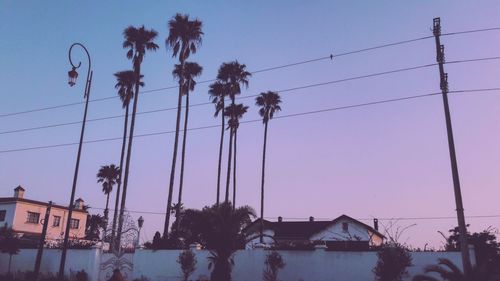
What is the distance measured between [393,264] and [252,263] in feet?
28.3

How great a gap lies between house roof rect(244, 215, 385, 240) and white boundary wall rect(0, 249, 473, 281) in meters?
26.1

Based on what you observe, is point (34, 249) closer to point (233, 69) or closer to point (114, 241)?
point (114, 241)

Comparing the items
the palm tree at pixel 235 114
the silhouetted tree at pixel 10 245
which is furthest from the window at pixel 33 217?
the palm tree at pixel 235 114

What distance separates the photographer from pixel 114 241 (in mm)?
29891

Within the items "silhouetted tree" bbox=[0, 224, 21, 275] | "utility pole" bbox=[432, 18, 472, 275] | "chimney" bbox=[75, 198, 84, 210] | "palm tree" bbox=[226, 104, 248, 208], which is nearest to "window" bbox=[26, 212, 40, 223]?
"chimney" bbox=[75, 198, 84, 210]

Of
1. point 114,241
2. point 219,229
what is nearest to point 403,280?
point 219,229

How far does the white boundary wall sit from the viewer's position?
78.3 ft

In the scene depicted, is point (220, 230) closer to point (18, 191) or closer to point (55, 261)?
point (55, 261)

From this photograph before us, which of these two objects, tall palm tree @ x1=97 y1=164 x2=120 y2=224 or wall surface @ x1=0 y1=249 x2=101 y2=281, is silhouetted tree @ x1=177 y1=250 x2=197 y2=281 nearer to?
wall surface @ x1=0 y1=249 x2=101 y2=281

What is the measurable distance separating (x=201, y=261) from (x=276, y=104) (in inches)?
1025

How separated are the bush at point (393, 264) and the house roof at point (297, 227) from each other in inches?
1288

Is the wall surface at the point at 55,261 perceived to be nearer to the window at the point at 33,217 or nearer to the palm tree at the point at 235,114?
the window at the point at 33,217

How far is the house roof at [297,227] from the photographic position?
5625 cm

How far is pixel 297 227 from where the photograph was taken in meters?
58.9
